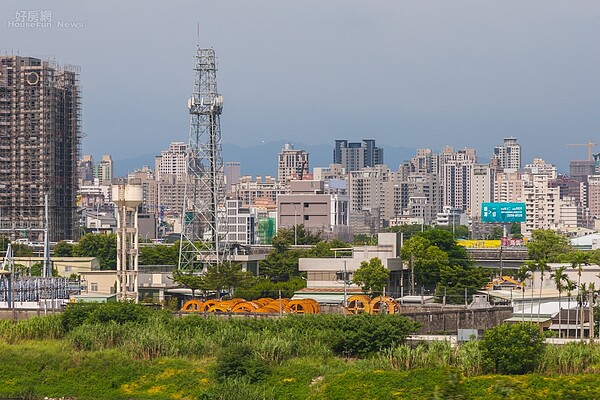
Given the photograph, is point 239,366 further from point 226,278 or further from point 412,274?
point 412,274

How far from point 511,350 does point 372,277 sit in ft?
64.1

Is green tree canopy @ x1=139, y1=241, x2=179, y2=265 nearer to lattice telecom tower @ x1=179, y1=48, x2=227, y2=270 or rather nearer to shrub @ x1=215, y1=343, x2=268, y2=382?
lattice telecom tower @ x1=179, y1=48, x2=227, y2=270

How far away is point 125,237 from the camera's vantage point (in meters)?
43.7

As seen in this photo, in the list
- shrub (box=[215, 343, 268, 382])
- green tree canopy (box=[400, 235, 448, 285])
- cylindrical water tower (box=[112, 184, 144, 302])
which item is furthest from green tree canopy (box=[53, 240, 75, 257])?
shrub (box=[215, 343, 268, 382])

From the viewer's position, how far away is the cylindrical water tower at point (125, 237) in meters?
43.6

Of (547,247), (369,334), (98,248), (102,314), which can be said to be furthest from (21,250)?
(369,334)

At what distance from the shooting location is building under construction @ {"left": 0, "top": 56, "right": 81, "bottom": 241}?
85125mm

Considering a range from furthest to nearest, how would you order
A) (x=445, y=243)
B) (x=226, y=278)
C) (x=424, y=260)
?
(x=445, y=243) → (x=424, y=260) → (x=226, y=278)

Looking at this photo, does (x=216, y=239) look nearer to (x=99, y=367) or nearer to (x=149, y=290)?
(x=149, y=290)

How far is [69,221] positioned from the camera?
9188 cm

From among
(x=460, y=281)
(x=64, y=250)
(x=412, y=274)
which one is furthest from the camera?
(x=64, y=250)

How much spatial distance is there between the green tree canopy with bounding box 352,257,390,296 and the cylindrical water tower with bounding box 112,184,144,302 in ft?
31.6

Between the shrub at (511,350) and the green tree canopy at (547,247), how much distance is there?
34.1 meters

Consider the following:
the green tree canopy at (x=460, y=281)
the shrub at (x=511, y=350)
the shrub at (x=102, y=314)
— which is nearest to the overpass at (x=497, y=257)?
the green tree canopy at (x=460, y=281)
